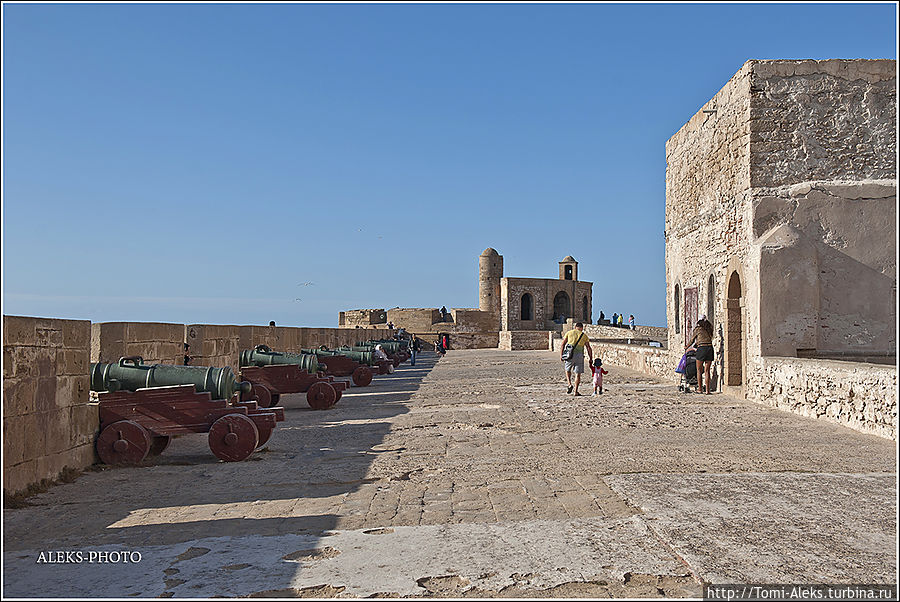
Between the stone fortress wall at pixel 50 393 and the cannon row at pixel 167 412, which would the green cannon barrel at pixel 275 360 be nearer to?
the stone fortress wall at pixel 50 393

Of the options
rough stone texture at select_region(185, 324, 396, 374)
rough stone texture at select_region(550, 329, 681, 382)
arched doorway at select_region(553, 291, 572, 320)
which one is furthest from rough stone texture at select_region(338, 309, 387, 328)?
rough stone texture at select_region(185, 324, 396, 374)

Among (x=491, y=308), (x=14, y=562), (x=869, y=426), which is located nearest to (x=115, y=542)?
(x=14, y=562)

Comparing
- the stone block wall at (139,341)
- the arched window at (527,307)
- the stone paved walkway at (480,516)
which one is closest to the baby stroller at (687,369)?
the stone paved walkway at (480,516)

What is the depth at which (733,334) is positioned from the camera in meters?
12.0

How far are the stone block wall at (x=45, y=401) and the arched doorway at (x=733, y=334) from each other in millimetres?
8843

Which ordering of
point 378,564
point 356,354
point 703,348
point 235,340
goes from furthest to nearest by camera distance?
point 356,354, point 703,348, point 235,340, point 378,564

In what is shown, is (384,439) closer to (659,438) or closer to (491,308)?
(659,438)

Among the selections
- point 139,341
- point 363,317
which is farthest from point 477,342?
point 139,341

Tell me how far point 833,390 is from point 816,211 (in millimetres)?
3250

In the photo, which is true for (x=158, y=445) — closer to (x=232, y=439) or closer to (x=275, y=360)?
(x=232, y=439)

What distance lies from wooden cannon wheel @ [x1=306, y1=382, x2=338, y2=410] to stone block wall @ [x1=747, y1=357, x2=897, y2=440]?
5564mm

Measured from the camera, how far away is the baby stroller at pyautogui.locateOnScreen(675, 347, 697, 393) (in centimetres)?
1241

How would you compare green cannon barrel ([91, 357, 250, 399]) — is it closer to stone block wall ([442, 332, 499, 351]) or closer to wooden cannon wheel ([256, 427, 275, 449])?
wooden cannon wheel ([256, 427, 275, 449])

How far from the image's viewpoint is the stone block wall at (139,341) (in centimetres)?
757
